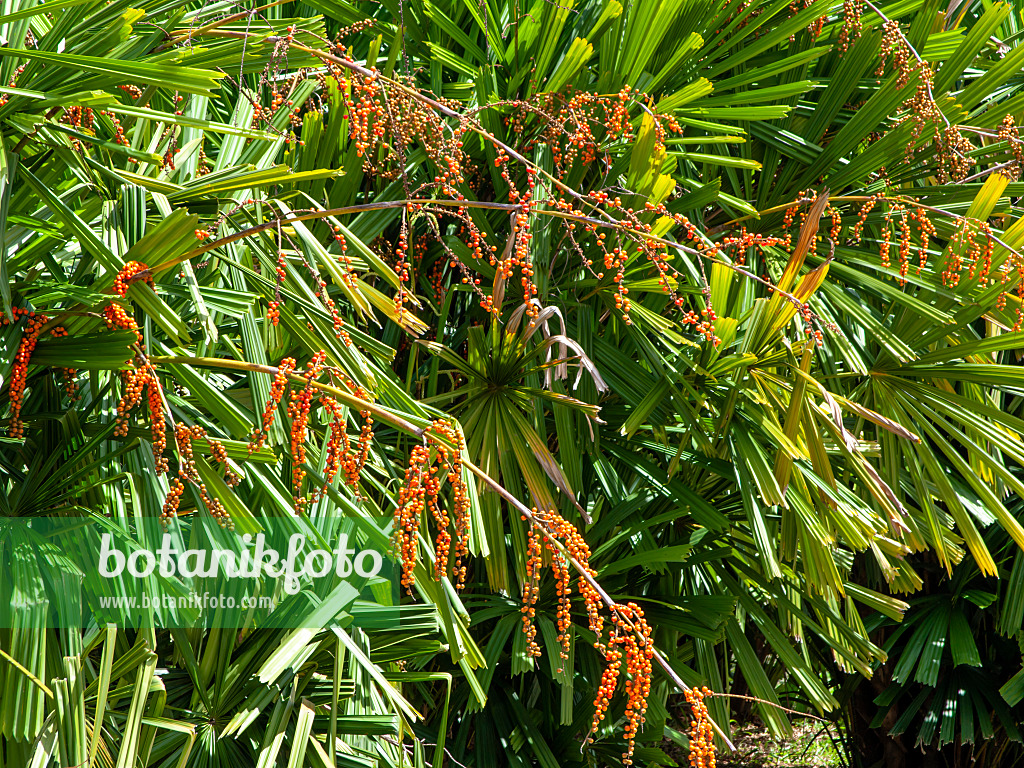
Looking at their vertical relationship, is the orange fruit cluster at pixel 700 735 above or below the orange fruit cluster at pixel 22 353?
below

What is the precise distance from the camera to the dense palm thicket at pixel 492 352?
1071mm

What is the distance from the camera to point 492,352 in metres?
1.62

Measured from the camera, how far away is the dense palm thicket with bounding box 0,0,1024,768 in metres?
1.07

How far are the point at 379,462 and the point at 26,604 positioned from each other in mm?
599

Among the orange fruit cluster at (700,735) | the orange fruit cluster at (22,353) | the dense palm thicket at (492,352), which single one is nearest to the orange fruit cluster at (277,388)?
the dense palm thicket at (492,352)

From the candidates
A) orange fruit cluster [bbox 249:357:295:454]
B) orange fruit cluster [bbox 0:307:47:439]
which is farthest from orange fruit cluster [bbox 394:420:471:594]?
orange fruit cluster [bbox 0:307:47:439]

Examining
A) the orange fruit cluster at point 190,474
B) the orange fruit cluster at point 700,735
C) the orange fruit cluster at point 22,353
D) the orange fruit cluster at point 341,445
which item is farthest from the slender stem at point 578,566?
the orange fruit cluster at point 22,353

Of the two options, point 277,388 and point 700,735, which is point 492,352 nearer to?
point 277,388

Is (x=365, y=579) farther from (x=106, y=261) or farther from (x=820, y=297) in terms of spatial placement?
(x=820, y=297)

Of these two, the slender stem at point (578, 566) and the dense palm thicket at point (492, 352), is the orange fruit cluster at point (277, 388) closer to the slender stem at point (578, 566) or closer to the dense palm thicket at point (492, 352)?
the dense palm thicket at point (492, 352)

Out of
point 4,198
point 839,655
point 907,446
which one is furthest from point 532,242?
point 839,655

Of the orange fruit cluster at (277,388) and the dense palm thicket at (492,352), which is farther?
the dense palm thicket at (492,352)

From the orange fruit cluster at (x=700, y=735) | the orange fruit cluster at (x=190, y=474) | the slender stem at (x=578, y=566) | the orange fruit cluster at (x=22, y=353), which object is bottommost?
the orange fruit cluster at (x=700, y=735)

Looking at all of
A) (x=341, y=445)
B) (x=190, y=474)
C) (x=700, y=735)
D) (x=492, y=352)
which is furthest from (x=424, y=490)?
(x=492, y=352)
